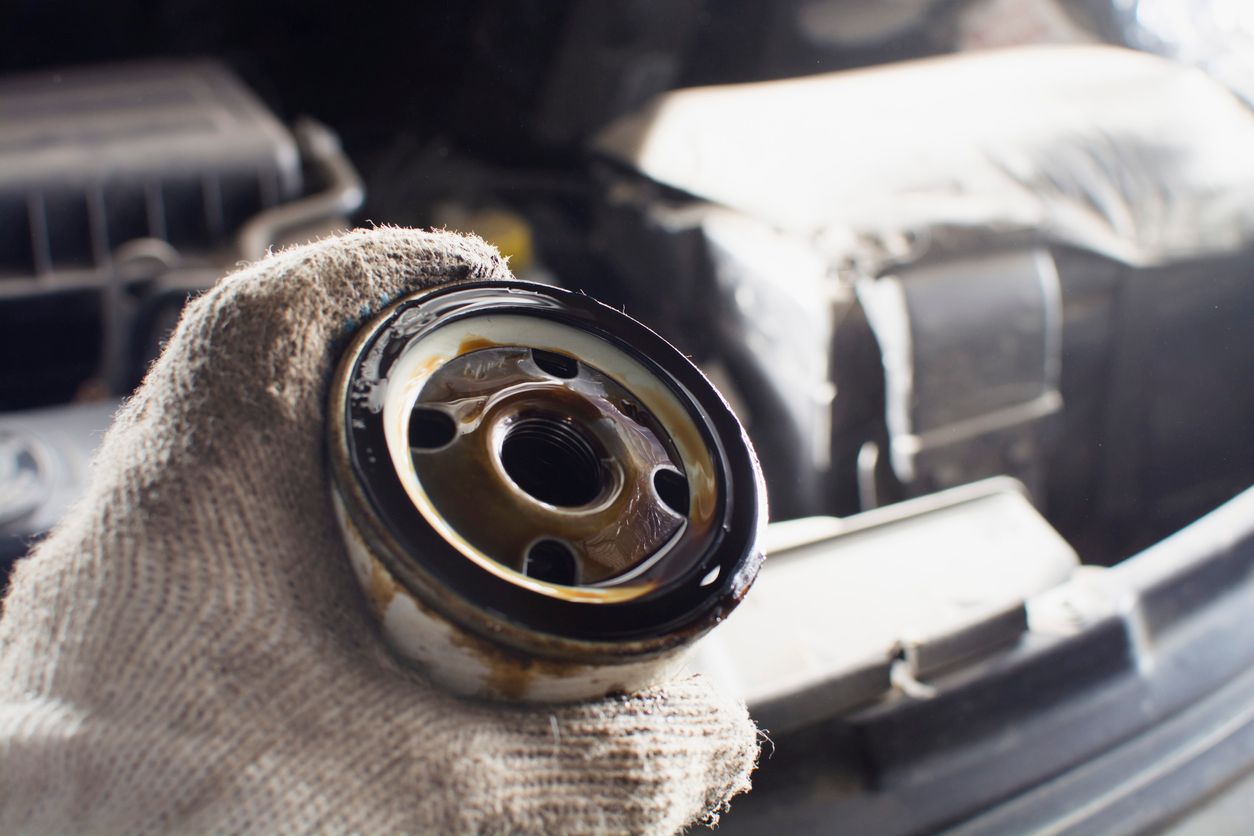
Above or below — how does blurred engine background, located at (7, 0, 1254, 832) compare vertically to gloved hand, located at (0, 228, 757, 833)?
below

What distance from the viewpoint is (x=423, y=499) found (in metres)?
0.41

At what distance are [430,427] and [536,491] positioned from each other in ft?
0.19

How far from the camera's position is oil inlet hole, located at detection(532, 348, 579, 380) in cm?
50

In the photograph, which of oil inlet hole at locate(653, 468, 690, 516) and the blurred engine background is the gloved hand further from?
the blurred engine background

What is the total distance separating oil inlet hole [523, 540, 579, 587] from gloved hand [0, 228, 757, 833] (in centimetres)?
5

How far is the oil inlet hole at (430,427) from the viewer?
0.45 m

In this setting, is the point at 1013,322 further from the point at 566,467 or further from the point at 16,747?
the point at 16,747

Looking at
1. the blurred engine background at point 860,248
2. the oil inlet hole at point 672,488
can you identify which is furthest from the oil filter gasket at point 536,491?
the blurred engine background at point 860,248

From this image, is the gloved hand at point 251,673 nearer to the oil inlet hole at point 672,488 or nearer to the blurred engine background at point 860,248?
the oil inlet hole at point 672,488

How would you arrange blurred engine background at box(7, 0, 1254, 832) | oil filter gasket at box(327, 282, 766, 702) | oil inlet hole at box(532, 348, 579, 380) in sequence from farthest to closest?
blurred engine background at box(7, 0, 1254, 832) → oil inlet hole at box(532, 348, 579, 380) → oil filter gasket at box(327, 282, 766, 702)

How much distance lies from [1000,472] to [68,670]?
3.27ft

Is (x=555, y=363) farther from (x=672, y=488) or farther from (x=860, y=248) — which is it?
(x=860, y=248)

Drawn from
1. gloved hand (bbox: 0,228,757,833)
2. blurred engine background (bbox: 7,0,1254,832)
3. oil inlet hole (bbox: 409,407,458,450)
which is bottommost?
blurred engine background (bbox: 7,0,1254,832)

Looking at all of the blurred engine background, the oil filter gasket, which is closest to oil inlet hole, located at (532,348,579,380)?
the oil filter gasket
